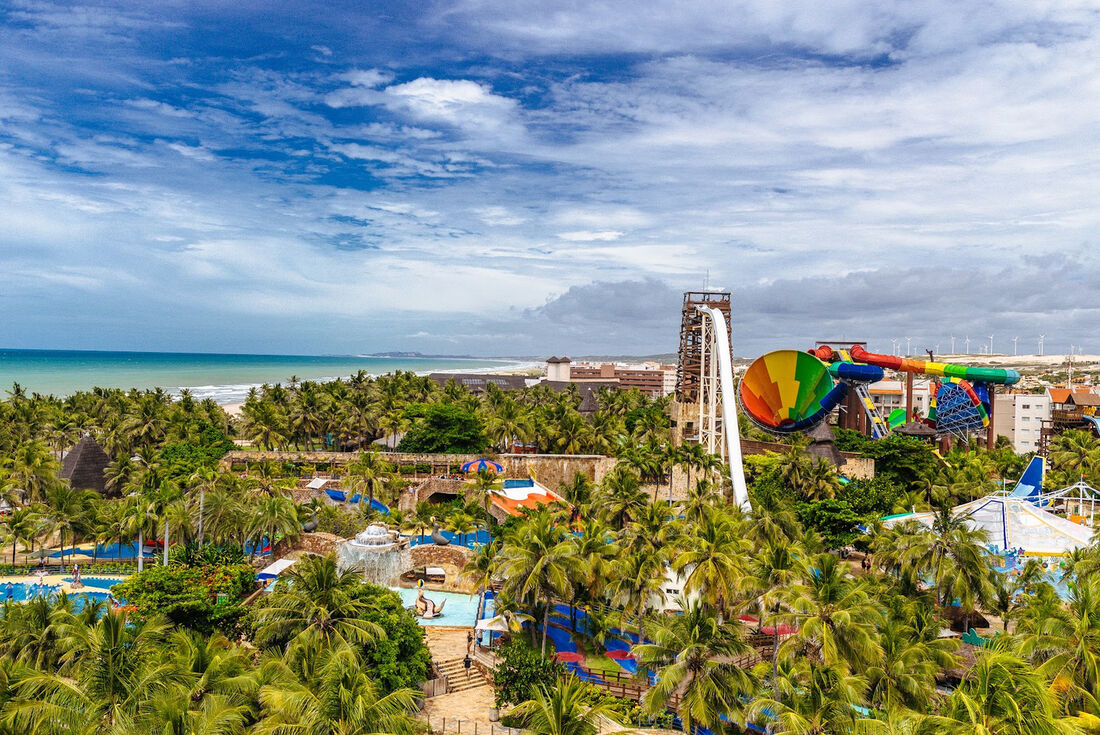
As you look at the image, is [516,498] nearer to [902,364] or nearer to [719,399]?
[719,399]

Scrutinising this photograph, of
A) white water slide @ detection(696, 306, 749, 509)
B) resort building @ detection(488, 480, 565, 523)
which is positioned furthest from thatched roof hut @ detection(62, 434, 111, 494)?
white water slide @ detection(696, 306, 749, 509)

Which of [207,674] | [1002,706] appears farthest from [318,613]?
[1002,706]

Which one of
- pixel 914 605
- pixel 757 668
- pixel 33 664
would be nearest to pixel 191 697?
pixel 33 664

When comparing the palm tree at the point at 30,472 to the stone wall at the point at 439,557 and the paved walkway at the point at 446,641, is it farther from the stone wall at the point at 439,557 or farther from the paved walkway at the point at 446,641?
the paved walkway at the point at 446,641

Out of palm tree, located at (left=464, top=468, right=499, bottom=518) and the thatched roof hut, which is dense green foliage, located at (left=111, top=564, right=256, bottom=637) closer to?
palm tree, located at (left=464, top=468, right=499, bottom=518)

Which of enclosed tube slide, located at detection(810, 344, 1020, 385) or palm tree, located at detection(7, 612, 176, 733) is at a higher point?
enclosed tube slide, located at detection(810, 344, 1020, 385)

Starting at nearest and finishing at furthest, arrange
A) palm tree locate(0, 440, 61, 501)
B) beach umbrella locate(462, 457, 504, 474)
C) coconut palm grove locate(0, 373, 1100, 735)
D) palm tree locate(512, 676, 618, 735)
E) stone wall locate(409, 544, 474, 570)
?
palm tree locate(512, 676, 618, 735) < coconut palm grove locate(0, 373, 1100, 735) < stone wall locate(409, 544, 474, 570) < palm tree locate(0, 440, 61, 501) < beach umbrella locate(462, 457, 504, 474)

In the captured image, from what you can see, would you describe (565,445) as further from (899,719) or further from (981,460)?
(899,719)
